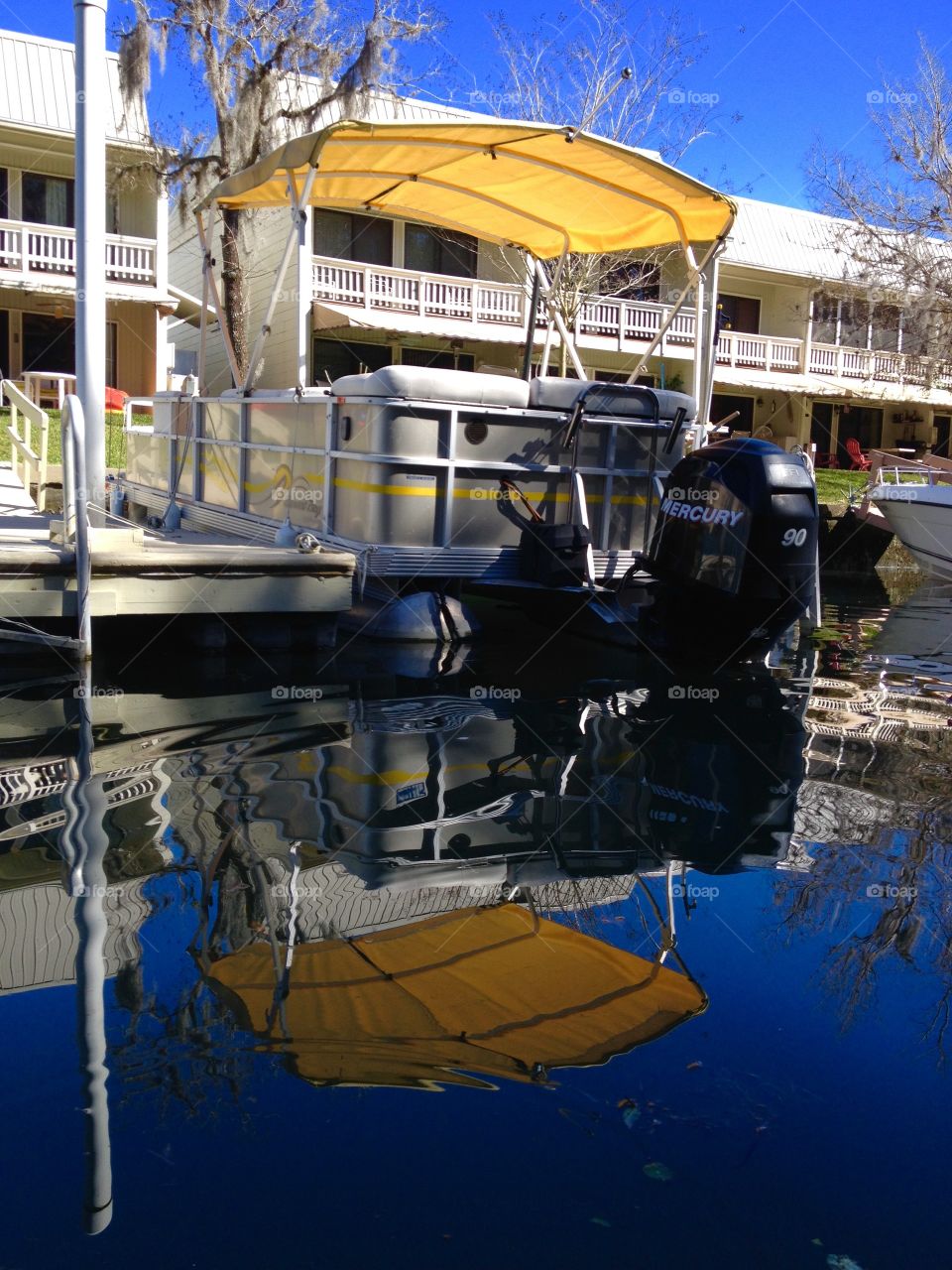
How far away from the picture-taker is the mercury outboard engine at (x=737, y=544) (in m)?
7.32

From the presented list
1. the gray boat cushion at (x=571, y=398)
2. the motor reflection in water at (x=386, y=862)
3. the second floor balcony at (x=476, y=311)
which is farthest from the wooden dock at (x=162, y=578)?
the second floor balcony at (x=476, y=311)

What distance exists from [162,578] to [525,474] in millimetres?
2813

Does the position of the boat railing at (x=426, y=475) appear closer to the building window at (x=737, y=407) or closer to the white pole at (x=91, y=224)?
the white pole at (x=91, y=224)

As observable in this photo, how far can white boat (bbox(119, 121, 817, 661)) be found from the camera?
755cm

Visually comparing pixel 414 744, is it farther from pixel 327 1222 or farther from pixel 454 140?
pixel 454 140

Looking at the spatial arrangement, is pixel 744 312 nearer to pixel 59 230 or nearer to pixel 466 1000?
pixel 59 230

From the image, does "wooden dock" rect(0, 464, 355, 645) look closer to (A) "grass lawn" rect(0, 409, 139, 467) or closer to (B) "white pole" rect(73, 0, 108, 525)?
(B) "white pole" rect(73, 0, 108, 525)

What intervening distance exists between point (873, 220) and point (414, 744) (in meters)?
20.0

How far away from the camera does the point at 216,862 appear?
14.4 ft

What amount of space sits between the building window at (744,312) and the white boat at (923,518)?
13.3m

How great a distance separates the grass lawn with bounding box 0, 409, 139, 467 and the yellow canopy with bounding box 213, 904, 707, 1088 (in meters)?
13.5

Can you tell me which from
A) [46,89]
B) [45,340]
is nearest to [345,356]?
[45,340]

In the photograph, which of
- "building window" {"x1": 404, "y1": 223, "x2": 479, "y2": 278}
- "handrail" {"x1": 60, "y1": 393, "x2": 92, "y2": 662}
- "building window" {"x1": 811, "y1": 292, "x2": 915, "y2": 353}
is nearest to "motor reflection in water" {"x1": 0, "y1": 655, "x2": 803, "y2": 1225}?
"handrail" {"x1": 60, "y1": 393, "x2": 92, "y2": 662}

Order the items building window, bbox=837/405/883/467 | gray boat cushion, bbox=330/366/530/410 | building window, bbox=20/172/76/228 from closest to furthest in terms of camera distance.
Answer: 1. gray boat cushion, bbox=330/366/530/410
2. building window, bbox=20/172/76/228
3. building window, bbox=837/405/883/467
